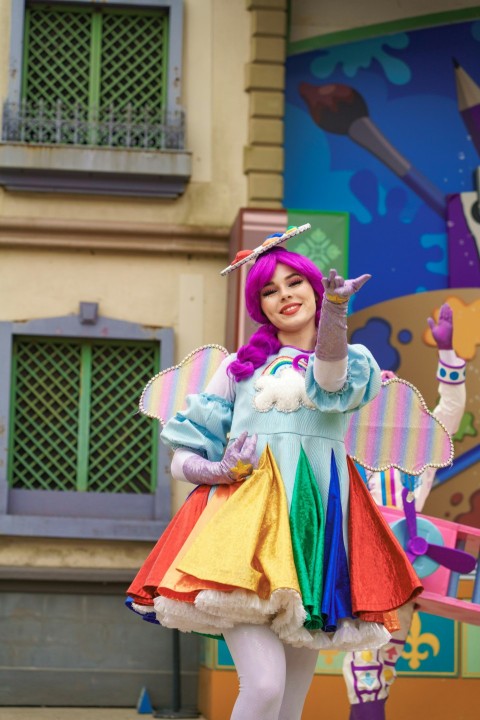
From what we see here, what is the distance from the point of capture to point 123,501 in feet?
29.9

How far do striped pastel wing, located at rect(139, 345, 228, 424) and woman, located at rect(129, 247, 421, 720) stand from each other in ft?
0.49

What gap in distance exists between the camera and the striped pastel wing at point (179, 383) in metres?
4.62

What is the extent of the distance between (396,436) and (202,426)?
28.1 inches

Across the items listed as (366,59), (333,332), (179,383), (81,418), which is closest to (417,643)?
(81,418)

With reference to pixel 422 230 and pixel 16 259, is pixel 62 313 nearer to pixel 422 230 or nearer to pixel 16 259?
pixel 16 259

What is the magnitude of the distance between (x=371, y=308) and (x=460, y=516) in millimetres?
1541

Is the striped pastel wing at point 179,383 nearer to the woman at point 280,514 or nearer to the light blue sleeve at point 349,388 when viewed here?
the woman at point 280,514

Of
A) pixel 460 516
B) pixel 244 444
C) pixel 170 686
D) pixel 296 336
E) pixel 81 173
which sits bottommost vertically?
pixel 170 686

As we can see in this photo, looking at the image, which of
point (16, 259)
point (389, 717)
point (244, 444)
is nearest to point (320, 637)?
point (244, 444)

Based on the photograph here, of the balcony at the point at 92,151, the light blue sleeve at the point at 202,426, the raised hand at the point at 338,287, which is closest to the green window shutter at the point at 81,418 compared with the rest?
the balcony at the point at 92,151

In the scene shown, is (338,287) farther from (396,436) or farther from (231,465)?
(396,436)

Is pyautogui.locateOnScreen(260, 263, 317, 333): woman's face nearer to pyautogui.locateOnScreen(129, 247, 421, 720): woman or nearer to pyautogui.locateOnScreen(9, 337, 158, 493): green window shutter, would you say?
pyautogui.locateOnScreen(129, 247, 421, 720): woman

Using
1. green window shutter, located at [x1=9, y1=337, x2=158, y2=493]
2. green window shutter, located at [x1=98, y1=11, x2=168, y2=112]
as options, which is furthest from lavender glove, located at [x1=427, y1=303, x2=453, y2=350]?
green window shutter, located at [x1=98, y1=11, x2=168, y2=112]

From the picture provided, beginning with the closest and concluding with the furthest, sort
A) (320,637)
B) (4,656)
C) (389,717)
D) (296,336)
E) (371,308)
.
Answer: (320,637) → (296,336) → (389,717) → (4,656) → (371,308)
